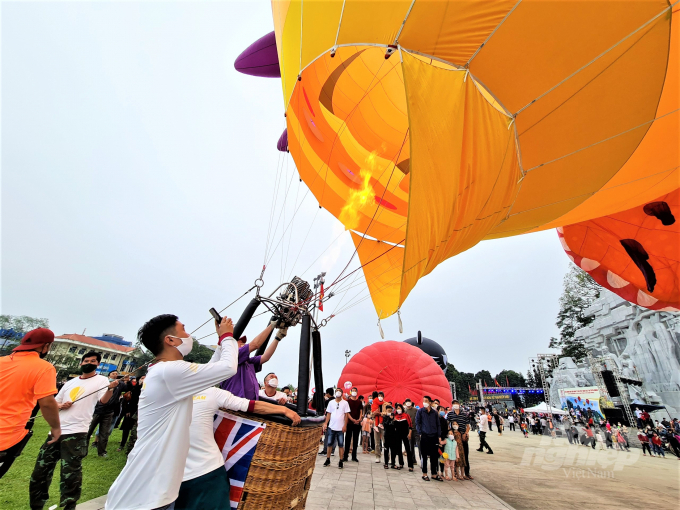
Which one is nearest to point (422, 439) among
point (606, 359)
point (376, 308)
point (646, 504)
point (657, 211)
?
point (376, 308)

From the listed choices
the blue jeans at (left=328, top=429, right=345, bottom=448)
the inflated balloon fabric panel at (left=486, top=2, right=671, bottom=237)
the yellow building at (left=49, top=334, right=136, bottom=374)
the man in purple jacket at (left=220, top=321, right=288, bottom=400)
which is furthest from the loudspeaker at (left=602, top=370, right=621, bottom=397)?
the yellow building at (left=49, top=334, right=136, bottom=374)

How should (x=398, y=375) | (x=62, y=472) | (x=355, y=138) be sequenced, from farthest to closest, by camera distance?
1. (x=398, y=375)
2. (x=355, y=138)
3. (x=62, y=472)

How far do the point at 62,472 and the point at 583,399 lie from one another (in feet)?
87.0

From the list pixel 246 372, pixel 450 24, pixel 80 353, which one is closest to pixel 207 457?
pixel 246 372

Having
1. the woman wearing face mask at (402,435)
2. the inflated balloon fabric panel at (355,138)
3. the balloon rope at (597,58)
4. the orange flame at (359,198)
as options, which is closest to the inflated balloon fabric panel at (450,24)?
the balloon rope at (597,58)

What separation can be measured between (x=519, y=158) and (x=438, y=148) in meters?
1.24

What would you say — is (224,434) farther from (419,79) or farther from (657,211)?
(657,211)

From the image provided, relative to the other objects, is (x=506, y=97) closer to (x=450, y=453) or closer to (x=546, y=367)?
(x=450, y=453)

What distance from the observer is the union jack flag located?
1.72m

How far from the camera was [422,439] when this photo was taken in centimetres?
565

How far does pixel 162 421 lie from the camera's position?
154 centimetres

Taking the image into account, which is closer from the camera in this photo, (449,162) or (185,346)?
(185,346)

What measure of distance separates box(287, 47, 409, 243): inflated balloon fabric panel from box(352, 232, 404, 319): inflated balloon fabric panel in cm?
26

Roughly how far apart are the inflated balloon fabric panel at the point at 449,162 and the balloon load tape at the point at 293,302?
97 centimetres
